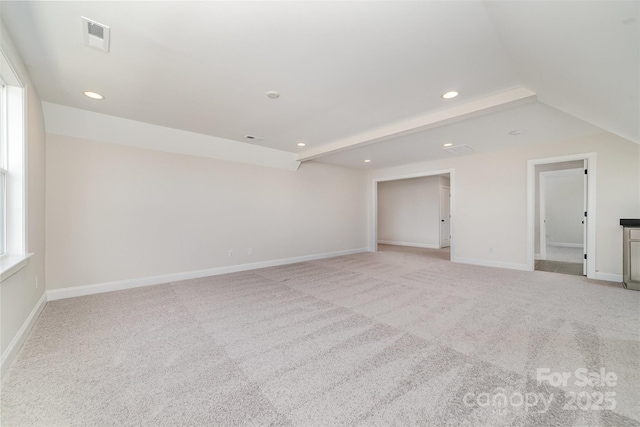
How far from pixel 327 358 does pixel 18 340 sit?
2643 mm

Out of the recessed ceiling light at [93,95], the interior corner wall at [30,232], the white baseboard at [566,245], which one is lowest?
the white baseboard at [566,245]

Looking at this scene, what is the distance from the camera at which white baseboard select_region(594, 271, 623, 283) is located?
13.3 feet

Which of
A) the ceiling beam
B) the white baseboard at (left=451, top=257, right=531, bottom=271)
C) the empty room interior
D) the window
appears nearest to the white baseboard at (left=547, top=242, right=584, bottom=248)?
the empty room interior

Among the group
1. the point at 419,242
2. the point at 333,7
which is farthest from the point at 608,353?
the point at 419,242

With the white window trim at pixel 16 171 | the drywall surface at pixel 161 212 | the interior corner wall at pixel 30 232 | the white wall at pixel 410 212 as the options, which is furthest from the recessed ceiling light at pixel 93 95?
the white wall at pixel 410 212

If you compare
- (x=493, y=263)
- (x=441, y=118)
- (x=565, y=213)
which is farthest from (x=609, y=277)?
(x=565, y=213)

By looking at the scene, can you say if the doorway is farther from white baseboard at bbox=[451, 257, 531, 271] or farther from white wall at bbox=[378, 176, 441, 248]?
white wall at bbox=[378, 176, 441, 248]

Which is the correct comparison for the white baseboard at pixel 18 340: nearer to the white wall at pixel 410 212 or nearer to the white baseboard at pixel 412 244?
the white baseboard at pixel 412 244

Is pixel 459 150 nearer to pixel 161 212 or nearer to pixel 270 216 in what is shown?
pixel 270 216

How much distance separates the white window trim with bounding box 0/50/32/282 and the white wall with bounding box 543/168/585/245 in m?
11.5

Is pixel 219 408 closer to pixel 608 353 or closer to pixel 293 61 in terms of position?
Answer: pixel 293 61

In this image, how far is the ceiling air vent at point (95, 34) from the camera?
6.20 feet

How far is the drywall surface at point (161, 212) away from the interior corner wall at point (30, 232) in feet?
0.93

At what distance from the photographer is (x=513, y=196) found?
5.16 m
